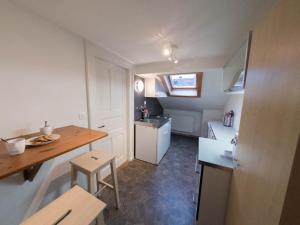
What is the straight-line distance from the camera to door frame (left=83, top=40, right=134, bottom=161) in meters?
1.52

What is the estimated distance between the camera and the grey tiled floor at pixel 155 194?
141 centimetres

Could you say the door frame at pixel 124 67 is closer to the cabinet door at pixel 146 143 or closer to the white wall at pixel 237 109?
the cabinet door at pixel 146 143

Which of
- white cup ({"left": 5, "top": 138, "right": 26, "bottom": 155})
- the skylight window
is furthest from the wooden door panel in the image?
the skylight window

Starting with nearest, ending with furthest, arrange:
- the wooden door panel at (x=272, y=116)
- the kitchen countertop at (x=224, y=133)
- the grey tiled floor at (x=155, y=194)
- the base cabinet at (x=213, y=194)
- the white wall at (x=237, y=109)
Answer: the wooden door panel at (x=272, y=116)
the base cabinet at (x=213, y=194)
the grey tiled floor at (x=155, y=194)
the kitchen countertop at (x=224, y=133)
the white wall at (x=237, y=109)

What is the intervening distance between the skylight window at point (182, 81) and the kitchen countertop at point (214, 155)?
1.86 meters

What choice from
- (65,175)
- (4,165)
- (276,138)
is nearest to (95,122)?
(65,175)

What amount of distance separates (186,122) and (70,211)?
3.80 m

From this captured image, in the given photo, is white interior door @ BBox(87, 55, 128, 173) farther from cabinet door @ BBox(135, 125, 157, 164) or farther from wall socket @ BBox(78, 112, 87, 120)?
cabinet door @ BBox(135, 125, 157, 164)

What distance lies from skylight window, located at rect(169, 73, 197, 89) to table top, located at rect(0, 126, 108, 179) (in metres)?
2.51

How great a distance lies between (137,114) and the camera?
107 inches

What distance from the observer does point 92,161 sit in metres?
1.31

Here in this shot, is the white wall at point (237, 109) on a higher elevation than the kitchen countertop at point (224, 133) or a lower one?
higher

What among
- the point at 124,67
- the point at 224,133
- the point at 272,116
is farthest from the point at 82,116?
the point at 224,133

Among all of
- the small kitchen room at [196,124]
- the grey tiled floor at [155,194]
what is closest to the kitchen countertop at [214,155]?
the small kitchen room at [196,124]
